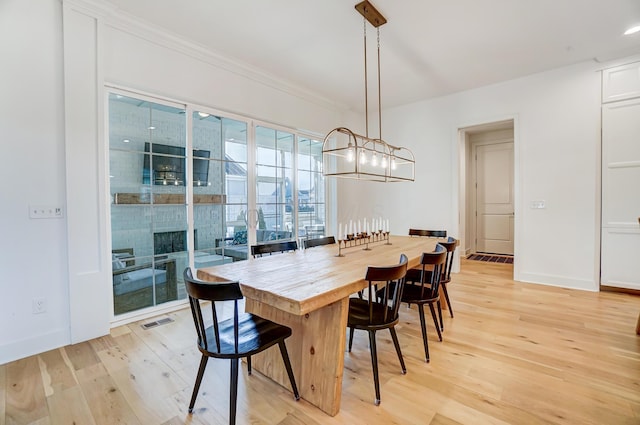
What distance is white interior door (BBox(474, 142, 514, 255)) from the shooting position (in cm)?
592

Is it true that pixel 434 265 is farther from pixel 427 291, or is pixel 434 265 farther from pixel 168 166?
pixel 168 166

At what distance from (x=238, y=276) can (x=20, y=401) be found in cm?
151

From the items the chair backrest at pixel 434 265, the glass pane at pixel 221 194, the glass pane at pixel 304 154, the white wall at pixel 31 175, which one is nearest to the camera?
the chair backrest at pixel 434 265

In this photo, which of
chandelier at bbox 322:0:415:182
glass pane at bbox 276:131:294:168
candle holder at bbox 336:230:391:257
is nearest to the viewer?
chandelier at bbox 322:0:415:182

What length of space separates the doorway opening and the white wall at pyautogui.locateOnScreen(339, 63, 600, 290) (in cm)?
130

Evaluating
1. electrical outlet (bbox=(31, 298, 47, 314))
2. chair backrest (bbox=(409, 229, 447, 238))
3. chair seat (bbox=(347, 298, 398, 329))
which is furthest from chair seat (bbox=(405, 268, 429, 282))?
electrical outlet (bbox=(31, 298, 47, 314))

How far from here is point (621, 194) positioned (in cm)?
354

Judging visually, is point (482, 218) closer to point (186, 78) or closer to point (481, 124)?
point (481, 124)

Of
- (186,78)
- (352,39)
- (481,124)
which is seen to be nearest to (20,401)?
(186,78)

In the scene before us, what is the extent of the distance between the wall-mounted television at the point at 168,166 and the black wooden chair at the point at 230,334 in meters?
1.90

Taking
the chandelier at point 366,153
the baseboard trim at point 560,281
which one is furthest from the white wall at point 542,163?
the chandelier at point 366,153

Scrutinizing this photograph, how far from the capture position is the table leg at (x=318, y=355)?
163cm

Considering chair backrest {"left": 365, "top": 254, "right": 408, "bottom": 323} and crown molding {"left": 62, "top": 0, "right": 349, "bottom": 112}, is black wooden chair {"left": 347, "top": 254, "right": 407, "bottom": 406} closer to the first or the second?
chair backrest {"left": 365, "top": 254, "right": 408, "bottom": 323}

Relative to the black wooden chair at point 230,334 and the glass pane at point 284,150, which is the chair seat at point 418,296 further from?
the glass pane at point 284,150
